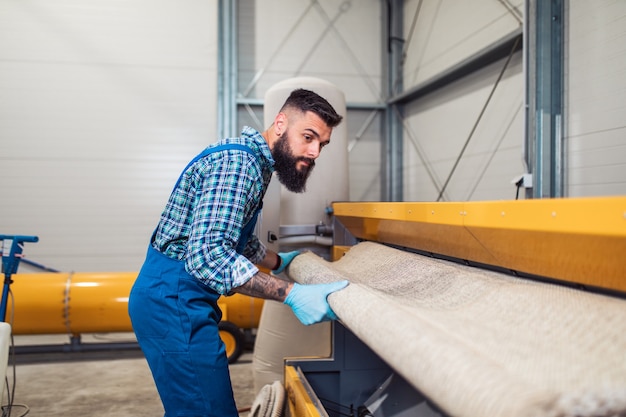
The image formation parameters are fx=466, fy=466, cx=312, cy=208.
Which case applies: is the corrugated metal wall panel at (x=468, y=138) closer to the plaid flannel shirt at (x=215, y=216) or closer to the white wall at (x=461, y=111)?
the white wall at (x=461, y=111)

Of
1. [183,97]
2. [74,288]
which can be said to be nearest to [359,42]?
[183,97]

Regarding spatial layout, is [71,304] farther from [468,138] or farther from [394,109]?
[394,109]

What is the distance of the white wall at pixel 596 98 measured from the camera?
101 inches

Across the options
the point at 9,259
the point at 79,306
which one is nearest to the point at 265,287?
the point at 9,259

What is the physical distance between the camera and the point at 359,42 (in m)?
5.21

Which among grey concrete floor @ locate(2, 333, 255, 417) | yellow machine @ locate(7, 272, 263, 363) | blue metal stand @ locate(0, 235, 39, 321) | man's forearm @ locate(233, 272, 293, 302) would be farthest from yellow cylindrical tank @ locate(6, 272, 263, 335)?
man's forearm @ locate(233, 272, 293, 302)

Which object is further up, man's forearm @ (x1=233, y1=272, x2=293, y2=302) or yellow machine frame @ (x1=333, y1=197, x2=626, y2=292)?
yellow machine frame @ (x1=333, y1=197, x2=626, y2=292)

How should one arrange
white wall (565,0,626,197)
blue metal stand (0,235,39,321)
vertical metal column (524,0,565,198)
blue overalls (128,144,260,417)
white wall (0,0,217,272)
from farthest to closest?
white wall (0,0,217,272), vertical metal column (524,0,565,198), white wall (565,0,626,197), blue metal stand (0,235,39,321), blue overalls (128,144,260,417)

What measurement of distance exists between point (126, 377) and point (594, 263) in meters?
→ 3.14

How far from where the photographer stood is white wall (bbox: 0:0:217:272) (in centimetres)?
439

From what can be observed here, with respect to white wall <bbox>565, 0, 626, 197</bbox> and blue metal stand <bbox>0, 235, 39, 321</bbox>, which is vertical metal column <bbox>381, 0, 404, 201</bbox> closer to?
white wall <bbox>565, 0, 626, 197</bbox>

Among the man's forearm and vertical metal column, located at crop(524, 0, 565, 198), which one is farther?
vertical metal column, located at crop(524, 0, 565, 198)

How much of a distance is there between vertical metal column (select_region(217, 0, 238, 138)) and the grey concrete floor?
2329 millimetres

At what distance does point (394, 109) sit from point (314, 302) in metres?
4.24
